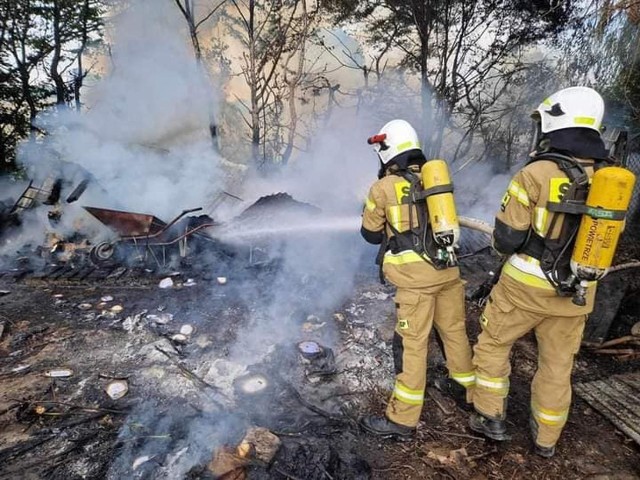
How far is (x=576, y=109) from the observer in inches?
82.4

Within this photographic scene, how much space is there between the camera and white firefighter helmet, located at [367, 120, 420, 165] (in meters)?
2.68

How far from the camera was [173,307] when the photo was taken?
15.0 feet

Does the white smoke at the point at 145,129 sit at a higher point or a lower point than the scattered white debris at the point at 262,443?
higher

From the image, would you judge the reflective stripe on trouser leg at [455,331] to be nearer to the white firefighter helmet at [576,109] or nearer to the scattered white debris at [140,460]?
the white firefighter helmet at [576,109]

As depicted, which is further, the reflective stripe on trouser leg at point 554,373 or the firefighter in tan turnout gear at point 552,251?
the reflective stripe on trouser leg at point 554,373

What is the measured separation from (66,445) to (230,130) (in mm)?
17434

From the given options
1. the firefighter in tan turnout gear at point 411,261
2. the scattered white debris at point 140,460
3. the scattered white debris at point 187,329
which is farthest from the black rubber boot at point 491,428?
the scattered white debris at point 187,329

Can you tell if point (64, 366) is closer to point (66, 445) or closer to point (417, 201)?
point (66, 445)

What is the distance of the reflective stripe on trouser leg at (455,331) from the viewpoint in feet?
9.01

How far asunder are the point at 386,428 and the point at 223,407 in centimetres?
126

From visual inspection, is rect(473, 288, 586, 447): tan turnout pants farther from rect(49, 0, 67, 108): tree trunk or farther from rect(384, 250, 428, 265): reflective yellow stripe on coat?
rect(49, 0, 67, 108): tree trunk

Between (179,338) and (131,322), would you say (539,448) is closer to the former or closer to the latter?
(179,338)

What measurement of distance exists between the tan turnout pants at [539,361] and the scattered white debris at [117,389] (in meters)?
2.79

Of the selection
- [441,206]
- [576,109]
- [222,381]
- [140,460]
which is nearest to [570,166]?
[576,109]
